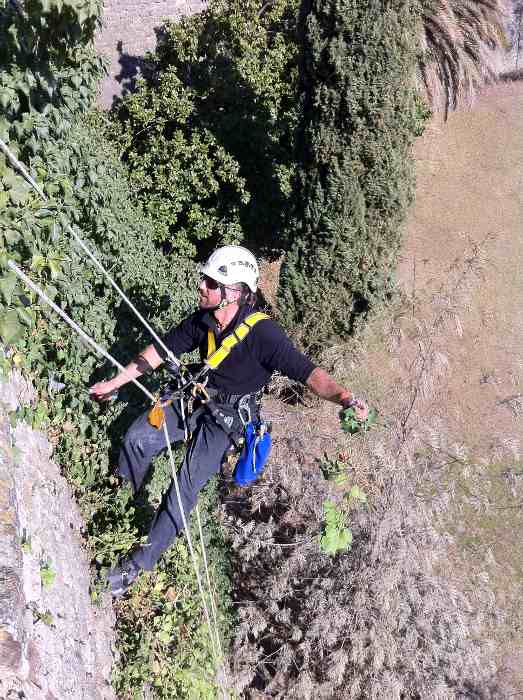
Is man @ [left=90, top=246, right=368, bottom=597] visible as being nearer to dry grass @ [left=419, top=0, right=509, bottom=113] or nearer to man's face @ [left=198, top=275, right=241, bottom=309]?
man's face @ [left=198, top=275, right=241, bottom=309]

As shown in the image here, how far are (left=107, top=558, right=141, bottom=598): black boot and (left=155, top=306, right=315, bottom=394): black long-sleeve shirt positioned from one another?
1.29 m

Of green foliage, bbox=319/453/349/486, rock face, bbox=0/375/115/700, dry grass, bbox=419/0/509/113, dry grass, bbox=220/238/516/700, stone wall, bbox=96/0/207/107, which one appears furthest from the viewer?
dry grass, bbox=419/0/509/113

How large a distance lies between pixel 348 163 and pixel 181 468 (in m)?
4.47

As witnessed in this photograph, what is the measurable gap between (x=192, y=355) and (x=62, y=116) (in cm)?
264

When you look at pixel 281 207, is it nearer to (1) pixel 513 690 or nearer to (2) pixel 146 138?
(2) pixel 146 138

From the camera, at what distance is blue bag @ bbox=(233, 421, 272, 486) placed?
3916mm

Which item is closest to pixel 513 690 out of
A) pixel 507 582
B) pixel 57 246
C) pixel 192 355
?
pixel 507 582

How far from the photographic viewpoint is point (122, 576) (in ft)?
12.9

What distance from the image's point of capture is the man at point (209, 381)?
3717 mm

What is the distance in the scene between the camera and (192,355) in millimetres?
6098

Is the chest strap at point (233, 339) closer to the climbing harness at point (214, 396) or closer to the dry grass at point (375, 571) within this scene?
the climbing harness at point (214, 396)

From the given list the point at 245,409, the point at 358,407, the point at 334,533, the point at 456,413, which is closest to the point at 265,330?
the point at 245,409

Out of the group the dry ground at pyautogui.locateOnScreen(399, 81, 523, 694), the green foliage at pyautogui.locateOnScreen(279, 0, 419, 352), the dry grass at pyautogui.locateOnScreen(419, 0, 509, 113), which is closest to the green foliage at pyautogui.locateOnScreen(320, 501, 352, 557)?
the dry ground at pyautogui.locateOnScreen(399, 81, 523, 694)

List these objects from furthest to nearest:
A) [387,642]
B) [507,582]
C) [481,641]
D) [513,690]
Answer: [507,582] < [513,690] < [481,641] < [387,642]
